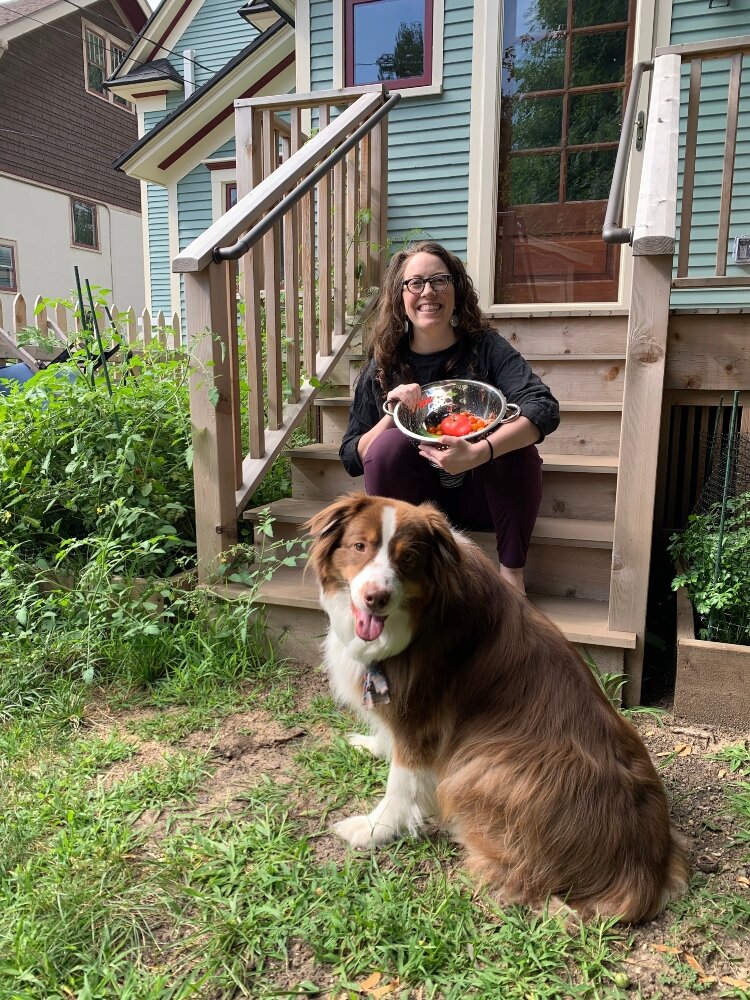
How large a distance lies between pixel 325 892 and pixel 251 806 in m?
0.43

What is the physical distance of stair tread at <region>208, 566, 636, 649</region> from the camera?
2.36 meters

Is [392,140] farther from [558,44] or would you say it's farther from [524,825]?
[524,825]

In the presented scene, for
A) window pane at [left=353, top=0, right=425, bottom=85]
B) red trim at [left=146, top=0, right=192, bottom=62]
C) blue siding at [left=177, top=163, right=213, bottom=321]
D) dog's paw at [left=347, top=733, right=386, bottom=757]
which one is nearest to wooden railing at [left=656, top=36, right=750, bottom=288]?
dog's paw at [left=347, top=733, right=386, bottom=757]

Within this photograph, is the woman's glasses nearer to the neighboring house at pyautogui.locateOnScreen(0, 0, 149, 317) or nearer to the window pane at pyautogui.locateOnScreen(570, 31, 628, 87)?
the window pane at pyautogui.locateOnScreen(570, 31, 628, 87)

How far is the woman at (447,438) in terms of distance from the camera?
7.84 feet

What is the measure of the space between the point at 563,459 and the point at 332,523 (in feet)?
5.83

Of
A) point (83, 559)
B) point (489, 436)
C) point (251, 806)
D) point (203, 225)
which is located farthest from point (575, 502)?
point (203, 225)

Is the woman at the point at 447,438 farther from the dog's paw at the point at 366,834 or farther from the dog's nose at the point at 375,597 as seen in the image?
the dog's paw at the point at 366,834

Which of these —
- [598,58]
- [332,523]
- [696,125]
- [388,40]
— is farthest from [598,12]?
[332,523]

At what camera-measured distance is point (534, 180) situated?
5.12 m

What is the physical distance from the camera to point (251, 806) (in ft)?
6.56

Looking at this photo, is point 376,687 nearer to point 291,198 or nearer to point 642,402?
point 642,402

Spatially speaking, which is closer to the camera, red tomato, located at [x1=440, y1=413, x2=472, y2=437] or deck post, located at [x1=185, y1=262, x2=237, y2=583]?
red tomato, located at [x1=440, y1=413, x2=472, y2=437]

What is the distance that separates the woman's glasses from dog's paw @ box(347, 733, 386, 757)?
5.47 ft
